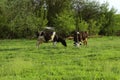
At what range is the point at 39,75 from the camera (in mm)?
10500

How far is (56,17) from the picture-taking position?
135 ft

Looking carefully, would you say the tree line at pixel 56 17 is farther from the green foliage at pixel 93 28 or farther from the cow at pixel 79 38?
the cow at pixel 79 38

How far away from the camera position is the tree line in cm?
3803

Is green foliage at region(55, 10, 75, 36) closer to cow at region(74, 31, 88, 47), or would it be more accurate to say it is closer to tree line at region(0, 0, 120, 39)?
tree line at region(0, 0, 120, 39)

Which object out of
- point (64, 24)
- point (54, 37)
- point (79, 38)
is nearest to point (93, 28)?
point (64, 24)

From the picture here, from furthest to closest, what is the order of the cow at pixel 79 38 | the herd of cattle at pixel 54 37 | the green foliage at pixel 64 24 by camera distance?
the green foliage at pixel 64 24, the herd of cattle at pixel 54 37, the cow at pixel 79 38

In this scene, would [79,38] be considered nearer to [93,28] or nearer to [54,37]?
[54,37]

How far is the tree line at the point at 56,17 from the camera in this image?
125ft

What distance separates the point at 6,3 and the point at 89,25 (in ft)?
37.7

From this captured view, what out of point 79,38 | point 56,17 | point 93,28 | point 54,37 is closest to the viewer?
point 79,38

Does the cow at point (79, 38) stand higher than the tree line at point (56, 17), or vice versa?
the cow at point (79, 38)

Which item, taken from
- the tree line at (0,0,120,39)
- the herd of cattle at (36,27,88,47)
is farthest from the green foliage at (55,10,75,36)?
the herd of cattle at (36,27,88,47)

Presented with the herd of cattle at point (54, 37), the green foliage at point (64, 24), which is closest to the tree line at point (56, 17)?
the green foliage at point (64, 24)

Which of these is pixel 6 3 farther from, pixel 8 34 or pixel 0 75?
pixel 0 75
